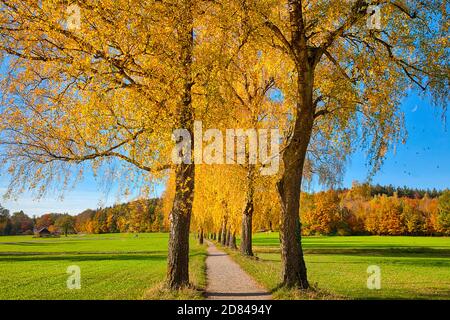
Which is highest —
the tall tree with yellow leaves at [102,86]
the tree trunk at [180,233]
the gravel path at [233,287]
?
the tall tree with yellow leaves at [102,86]

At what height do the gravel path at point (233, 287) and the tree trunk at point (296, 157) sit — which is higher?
the tree trunk at point (296, 157)

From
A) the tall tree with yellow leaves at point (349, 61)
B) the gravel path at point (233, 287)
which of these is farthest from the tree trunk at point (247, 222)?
the tall tree with yellow leaves at point (349, 61)

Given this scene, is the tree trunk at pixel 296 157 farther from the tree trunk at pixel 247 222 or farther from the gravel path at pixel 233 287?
the tree trunk at pixel 247 222

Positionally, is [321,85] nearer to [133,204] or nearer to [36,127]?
[133,204]

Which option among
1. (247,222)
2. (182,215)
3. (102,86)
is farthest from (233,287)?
(247,222)

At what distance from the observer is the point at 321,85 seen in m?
13.0

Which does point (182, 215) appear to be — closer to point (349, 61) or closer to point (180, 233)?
point (180, 233)

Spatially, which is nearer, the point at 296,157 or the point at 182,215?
the point at 296,157

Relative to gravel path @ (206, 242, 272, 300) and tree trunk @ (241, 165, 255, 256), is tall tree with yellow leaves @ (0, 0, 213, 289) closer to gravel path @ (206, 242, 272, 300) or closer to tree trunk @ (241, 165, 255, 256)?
gravel path @ (206, 242, 272, 300)

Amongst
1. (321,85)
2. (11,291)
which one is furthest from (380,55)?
(11,291)

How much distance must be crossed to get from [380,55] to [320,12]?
2189 millimetres

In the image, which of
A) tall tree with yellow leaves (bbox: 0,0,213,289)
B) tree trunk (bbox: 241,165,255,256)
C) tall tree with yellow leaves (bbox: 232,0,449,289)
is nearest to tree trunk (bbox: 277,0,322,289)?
tall tree with yellow leaves (bbox: 232,0,449,289)

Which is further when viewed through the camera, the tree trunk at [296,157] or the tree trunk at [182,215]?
the tree trunk at [296,157]

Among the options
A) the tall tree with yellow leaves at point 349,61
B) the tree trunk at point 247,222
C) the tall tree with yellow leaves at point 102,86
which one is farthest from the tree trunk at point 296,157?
the tree trunk at point 247,222
